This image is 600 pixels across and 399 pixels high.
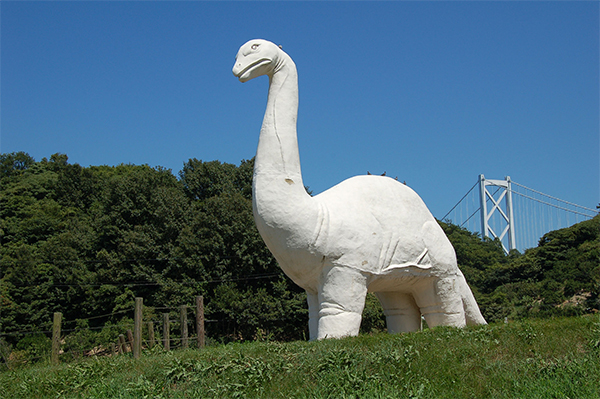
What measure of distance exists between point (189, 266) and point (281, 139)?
1723 cm

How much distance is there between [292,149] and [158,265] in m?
19.3

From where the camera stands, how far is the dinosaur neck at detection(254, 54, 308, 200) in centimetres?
784

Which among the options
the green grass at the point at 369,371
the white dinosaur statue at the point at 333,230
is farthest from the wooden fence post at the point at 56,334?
the white dinosaur statue at the point at 333,230

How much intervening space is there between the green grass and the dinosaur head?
379cm

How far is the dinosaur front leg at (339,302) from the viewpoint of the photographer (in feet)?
25.7

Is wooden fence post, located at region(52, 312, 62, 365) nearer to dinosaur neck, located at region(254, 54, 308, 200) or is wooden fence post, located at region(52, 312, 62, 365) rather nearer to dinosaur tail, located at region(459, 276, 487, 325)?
dinosaur neck, located at region(254, 54, 308, 200)

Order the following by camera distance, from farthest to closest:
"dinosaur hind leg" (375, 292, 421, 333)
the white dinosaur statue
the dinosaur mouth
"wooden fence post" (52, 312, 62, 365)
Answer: "wooden fence post" (52, 312, 62, 365)
"dinosaur hind leg" (375, 292, 421, 333)
the dinosaur mouth
the white dinosaur statue

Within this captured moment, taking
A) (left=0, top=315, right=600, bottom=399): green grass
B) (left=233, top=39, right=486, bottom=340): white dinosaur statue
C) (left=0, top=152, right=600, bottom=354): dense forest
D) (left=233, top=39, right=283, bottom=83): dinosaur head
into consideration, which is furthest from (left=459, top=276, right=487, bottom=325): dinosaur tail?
(left=0, top=152, right=600, bottom=354): dense forest

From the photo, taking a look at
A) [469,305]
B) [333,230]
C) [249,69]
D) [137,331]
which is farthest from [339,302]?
[137,331]

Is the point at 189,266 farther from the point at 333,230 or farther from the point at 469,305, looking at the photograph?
the point at 333,230

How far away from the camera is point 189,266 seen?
79.6 feet

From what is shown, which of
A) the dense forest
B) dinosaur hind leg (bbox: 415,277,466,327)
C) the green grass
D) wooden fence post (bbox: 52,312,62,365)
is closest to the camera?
the green grass

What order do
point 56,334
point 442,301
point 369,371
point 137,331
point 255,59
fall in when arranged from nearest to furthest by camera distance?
point 369,371 → point 255,59 → point 442,301 → point 137,331 → point 56,334

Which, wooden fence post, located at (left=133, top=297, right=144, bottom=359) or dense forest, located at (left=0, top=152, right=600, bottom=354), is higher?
dense forest, located at (left=0, top=152, right=600, bottom=354)
